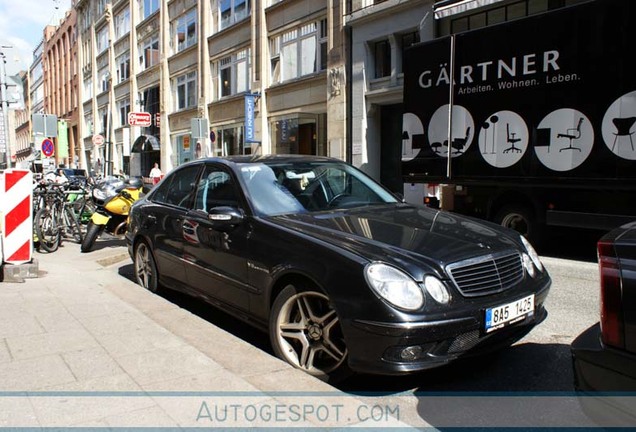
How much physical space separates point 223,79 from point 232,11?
3.21 meters

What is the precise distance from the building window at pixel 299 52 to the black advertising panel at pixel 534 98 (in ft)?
34.1

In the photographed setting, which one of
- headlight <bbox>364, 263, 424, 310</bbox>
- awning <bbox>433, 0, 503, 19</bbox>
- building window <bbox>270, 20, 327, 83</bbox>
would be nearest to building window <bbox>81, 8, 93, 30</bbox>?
building window <bbox>270, 20, 327, 83</bbox>

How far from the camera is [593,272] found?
7.11 meters

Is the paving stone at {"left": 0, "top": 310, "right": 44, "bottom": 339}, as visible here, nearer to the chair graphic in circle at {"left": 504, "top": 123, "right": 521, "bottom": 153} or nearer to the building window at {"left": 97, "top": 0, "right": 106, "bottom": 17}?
the chair graphic in circle at {"left": 504, "top": 123, "right": 521, "bottom": 153}

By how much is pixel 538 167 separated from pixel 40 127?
13034 millimetres

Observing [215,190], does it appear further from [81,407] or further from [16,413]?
[16,413]

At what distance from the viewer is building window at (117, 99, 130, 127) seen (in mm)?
40531

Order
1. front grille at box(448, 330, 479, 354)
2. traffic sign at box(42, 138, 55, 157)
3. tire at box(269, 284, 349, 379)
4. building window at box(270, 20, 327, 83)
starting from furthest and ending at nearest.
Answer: building window at box(270, 20, 327, 83) < traffic sign at box(42, 138, 55, 157) < tire at box(269, 284, 349, 379) < front grille at box(448, 330, 479, 354)

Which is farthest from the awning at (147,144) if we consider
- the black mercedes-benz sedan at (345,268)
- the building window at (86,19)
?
the black mercedes-benz sedan at (345,268)

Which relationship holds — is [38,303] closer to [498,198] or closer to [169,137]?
[498,198]

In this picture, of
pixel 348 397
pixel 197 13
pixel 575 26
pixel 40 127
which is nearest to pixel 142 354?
pixel 348 397

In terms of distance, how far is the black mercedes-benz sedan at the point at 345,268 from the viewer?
3.19m

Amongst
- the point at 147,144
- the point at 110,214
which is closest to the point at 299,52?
the point at 110,214

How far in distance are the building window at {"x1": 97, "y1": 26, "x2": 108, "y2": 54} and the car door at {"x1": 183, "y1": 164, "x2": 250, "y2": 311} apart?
45485 millimetres
